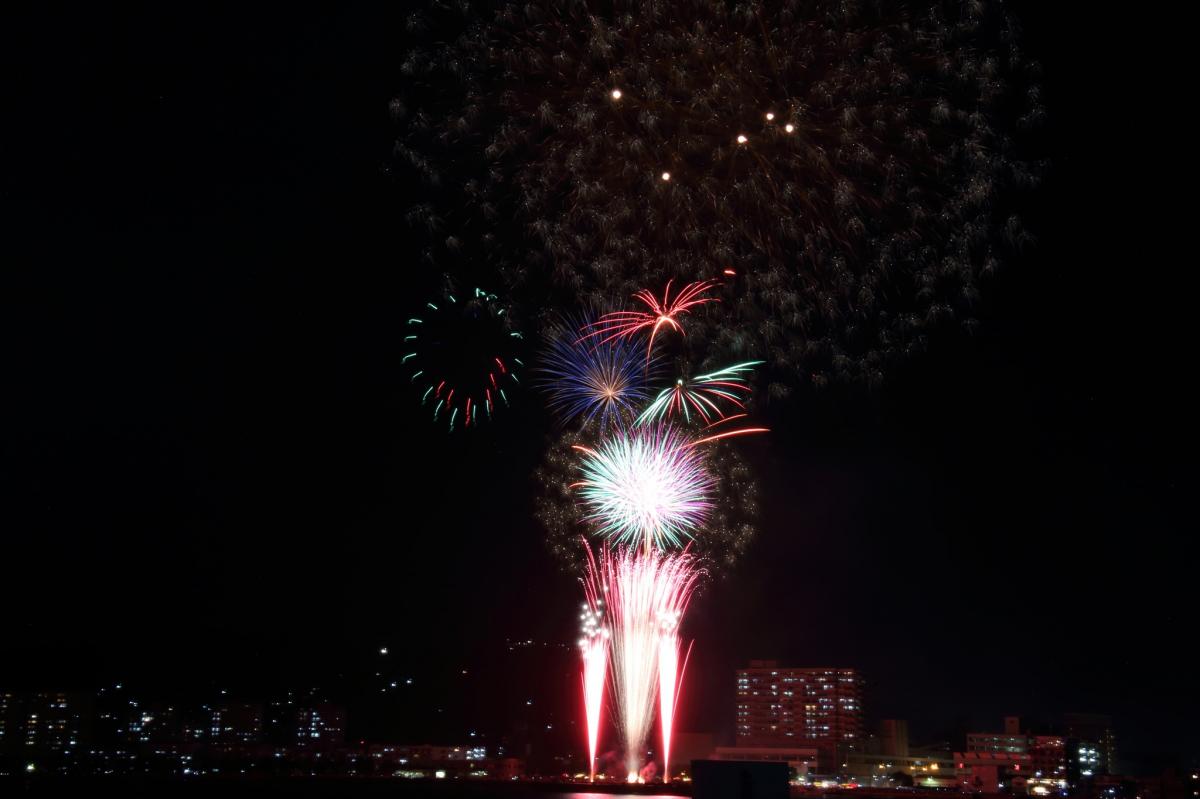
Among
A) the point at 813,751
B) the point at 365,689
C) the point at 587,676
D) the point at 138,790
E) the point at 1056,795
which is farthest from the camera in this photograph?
the point at 813,751

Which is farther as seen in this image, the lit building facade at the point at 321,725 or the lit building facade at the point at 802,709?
the lit building facade at the point at 802,709

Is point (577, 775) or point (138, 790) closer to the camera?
point (138, 790)

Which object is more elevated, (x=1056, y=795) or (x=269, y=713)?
(x=269, y=713)

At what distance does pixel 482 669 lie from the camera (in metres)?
91.5

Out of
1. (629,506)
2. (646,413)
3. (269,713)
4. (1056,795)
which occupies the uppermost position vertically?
(646,413)

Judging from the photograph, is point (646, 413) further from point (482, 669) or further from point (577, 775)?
point (482, 669)

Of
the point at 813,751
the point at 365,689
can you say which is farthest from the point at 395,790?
the point at 813,751

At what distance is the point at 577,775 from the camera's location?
81.9 meters

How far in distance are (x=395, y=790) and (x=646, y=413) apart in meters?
55.4

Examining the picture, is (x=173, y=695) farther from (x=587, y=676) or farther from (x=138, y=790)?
(x=587, y=676)

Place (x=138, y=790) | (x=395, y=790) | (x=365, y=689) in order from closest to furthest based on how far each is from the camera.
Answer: (x=138, y=790) → (x=395, y=790) → (x=365, y=689)

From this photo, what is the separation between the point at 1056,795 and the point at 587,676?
63.8m

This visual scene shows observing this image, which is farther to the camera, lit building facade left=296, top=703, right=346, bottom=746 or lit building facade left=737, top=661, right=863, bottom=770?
lit building facade left=737, top=661, right=863, bottom=770

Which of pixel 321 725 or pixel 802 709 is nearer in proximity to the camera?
pixel 321 725
